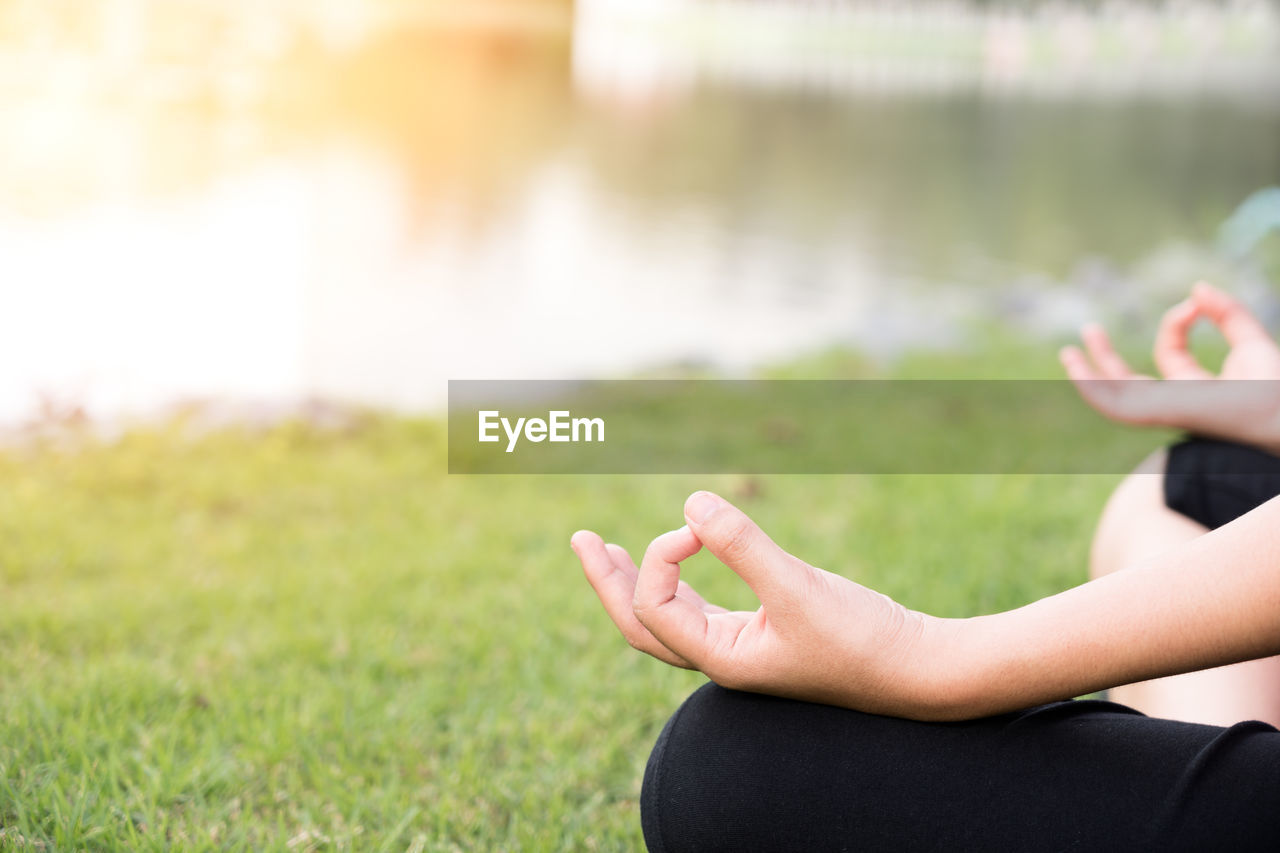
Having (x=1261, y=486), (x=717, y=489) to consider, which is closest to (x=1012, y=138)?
(x=717, y=489)

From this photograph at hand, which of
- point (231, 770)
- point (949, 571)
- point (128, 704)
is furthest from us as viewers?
point (949, 571)

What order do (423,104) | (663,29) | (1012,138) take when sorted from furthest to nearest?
(663,29)
(1012,138)
(423,104)

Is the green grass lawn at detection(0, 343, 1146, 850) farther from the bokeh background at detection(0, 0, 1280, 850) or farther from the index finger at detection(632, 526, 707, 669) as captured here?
the index finger at detection(632, 526, 707, 669)

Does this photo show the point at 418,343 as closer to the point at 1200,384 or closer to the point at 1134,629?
the point at 1200,384

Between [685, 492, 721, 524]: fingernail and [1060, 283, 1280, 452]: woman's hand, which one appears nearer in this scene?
[685, 492, 721, 524]: fingernail

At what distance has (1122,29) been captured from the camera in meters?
23.4

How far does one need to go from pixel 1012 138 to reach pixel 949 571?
568 inches

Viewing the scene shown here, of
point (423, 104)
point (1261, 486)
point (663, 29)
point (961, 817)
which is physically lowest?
point (961, 817)

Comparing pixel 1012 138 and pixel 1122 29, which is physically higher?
pixel 1122 29

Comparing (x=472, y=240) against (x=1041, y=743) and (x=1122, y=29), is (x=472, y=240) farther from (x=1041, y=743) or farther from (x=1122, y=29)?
(x=1122, y=29)

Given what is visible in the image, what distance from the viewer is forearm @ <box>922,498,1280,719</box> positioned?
28.5 inches

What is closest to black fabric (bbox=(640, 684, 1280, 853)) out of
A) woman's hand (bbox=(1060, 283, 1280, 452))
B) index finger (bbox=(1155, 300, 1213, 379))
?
woman's hand (bbox=(1060, 283, 1280, 452))

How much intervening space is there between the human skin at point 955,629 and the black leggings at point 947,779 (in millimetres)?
27

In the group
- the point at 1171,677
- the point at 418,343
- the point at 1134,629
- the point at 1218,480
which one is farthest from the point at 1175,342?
the point at 418,343
